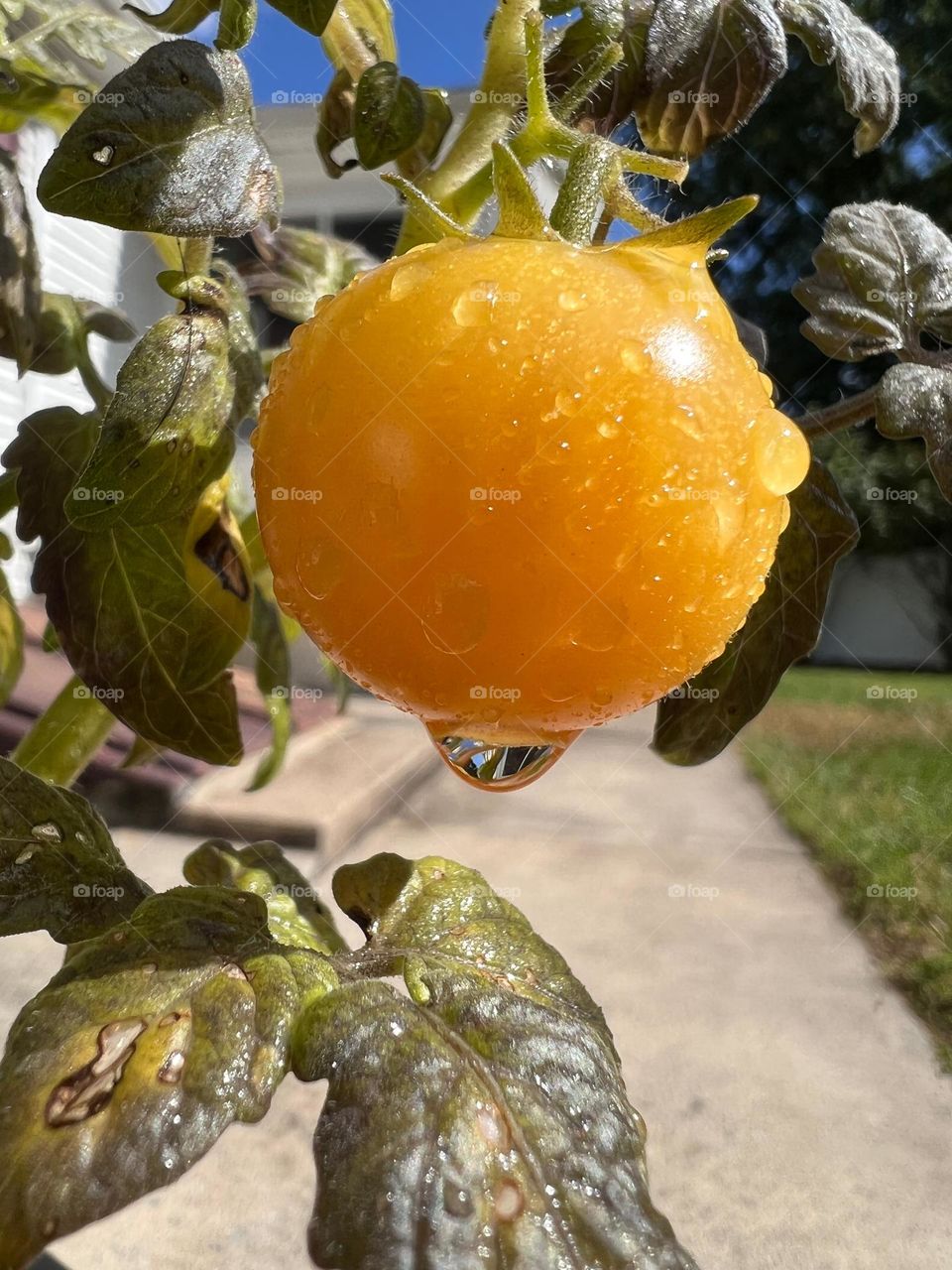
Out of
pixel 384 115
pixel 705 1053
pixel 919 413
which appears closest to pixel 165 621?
pixel 384 115

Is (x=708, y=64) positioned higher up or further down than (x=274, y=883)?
higher up

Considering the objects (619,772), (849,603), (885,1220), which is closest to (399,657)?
(885,1220)

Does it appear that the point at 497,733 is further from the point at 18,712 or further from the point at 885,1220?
the point at 18,712

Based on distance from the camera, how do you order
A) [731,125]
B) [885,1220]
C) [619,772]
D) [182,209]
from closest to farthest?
[182,209], [731,125], [885,1220], [619,772]

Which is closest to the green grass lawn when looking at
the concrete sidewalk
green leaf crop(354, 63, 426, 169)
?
the concrete sidewalk

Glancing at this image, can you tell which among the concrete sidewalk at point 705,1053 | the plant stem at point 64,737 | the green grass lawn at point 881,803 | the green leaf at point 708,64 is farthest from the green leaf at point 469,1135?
the green grass lawn at point 881,803

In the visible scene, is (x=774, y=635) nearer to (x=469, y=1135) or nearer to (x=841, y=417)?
(x=841, y=417)
